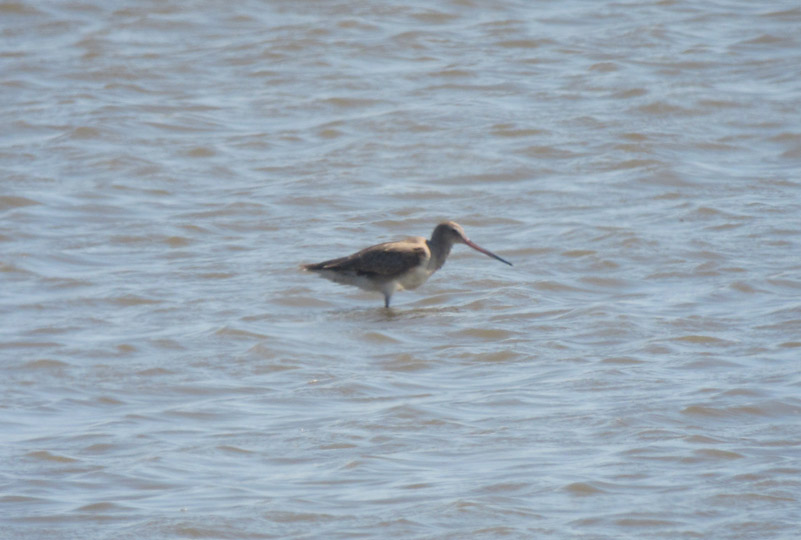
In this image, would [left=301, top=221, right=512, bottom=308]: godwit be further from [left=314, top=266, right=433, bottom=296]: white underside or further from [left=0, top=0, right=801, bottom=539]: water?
[left=0, top=0, right=801, bottom=539]: water

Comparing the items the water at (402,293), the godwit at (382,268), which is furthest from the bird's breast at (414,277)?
the water at (402,293)

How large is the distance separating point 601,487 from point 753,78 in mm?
8603

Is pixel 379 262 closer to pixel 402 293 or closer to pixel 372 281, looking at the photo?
pixel 372 281

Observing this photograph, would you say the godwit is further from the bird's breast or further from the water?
the water

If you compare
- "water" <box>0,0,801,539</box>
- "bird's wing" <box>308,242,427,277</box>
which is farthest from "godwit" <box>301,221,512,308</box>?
"water" <box>0,0,801,539</box>

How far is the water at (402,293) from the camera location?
5809mm

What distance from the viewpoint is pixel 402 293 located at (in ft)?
32.5

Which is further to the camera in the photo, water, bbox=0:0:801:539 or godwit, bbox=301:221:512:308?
godwit, bbox=301:221:512:308

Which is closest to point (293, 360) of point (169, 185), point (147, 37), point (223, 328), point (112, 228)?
point (223, 328)

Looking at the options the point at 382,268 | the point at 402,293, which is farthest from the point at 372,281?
the point at 402,293

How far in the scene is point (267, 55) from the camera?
14.5 m

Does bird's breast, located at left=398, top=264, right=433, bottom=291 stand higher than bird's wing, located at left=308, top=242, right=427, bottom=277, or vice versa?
bird's wing, located at left=308, top=242, right=427, bottom=277

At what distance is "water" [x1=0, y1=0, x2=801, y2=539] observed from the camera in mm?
5809

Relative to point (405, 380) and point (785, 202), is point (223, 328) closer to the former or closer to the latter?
point (405, 380)
